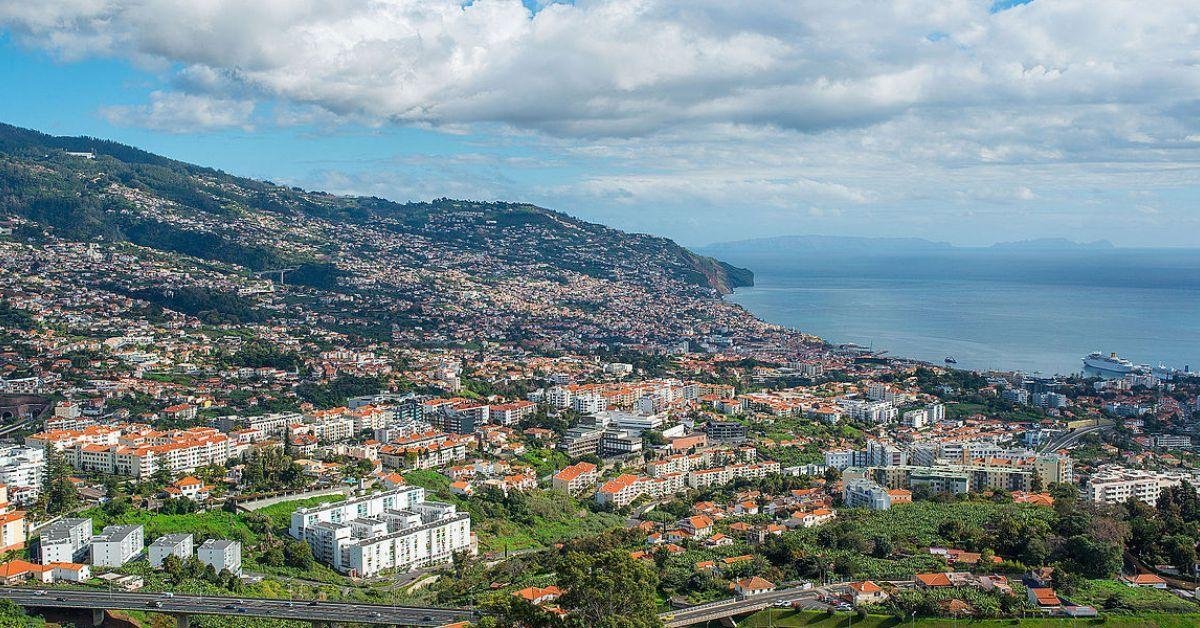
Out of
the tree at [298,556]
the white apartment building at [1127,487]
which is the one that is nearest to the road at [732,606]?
the tree at [298,556]

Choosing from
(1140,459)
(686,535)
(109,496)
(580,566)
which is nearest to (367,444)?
(109,496)

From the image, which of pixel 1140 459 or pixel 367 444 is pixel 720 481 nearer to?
pixel 367 444

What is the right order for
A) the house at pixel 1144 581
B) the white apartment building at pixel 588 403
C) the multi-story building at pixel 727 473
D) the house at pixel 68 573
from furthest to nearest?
the white apartment building at pixel 588 403, the multi-story building at pixel 727 473, the house at pixel 68 573, the house at pixel 1144 581

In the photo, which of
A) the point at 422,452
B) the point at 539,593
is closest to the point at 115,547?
the point at 539,593

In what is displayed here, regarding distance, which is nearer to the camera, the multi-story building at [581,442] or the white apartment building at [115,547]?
the white apartment building at [115,547]

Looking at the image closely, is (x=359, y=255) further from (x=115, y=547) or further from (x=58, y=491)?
(x=115, y=547)

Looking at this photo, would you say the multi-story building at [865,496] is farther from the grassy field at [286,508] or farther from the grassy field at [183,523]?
the grassy field at [183,523]
